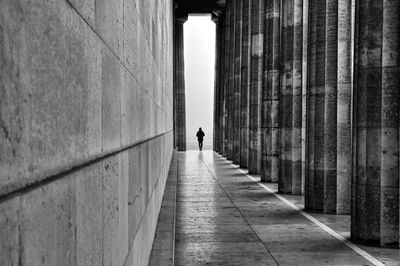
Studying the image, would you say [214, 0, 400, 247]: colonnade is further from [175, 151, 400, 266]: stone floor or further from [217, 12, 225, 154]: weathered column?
[217, 12, 225, 154]: weathered column

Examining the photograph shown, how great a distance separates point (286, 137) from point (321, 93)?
3.58m

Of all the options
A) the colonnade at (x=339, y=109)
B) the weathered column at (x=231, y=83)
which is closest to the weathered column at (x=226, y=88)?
the weathered column at (x=231, y=83)

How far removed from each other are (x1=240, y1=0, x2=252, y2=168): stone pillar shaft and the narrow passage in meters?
10.3

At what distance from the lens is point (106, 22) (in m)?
2.69


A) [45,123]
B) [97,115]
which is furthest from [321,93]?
[45,123]

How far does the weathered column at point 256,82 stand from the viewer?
21922 mm

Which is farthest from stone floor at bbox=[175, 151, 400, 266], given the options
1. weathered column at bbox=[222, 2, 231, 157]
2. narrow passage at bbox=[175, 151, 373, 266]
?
weathered column at bbox=[222, 2, 231, 157]

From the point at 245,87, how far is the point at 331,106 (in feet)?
46.2

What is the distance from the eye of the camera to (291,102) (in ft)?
50.2

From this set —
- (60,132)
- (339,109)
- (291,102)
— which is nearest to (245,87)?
(291,102)

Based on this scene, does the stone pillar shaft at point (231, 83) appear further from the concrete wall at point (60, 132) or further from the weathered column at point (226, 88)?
A: the concrete wall at point (60, 132)

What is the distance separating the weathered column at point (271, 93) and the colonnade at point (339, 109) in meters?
0.04

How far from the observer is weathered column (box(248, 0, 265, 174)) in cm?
2192

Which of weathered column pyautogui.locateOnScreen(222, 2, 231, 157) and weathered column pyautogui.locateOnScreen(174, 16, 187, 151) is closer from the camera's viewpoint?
weathered column pyautogui.locateOnScreen(222, 2, 231, 157)
